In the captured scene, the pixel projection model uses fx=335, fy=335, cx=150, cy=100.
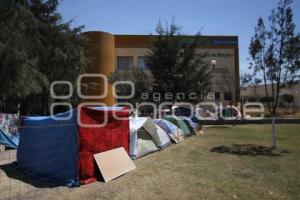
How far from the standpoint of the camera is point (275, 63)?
19.5 m

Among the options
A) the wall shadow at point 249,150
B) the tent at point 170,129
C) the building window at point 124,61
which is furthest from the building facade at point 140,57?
the wall shadow at point 249,150

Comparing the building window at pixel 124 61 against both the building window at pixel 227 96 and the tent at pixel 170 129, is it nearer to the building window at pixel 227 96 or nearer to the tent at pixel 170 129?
the building window at pixel 227 96

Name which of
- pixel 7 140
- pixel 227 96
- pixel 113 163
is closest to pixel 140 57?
pixel 227 96

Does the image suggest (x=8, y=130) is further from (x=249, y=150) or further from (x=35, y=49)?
(x=249, y=150)

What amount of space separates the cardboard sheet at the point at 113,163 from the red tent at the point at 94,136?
159 mm

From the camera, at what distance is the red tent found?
8.65 meters

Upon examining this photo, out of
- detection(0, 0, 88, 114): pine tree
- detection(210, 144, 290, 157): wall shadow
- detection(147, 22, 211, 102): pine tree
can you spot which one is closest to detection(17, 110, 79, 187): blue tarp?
detection(210, 144, 290, 157): wall shadow

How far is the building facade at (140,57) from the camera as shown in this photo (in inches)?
1618

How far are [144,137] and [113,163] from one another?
4.45m

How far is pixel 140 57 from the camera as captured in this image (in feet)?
150

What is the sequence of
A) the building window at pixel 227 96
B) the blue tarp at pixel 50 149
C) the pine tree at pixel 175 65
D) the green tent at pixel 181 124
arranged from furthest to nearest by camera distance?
the building window at pixel 227 96 → the pine tree at pixel 175 65 → the green tent at pixel 181 124 → the blue tarp at pixel 50 149

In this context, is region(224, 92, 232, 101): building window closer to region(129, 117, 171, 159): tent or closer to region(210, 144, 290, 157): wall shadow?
region(210, 144, 290, 157): wall shadow

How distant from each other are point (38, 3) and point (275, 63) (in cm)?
1539

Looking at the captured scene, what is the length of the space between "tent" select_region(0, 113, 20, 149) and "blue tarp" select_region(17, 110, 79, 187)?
368 centimetres
